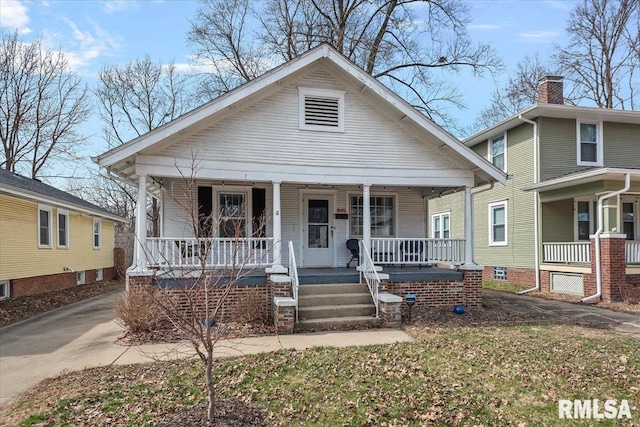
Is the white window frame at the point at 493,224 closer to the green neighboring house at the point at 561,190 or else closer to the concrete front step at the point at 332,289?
the green neighboring house at the point at 561,190

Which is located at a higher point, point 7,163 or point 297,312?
point 7,163

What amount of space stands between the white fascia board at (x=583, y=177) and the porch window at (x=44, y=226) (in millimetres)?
17099

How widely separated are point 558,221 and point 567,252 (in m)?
1.69

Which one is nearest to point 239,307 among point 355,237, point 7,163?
point 355,237

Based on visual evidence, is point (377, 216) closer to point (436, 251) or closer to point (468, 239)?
point (436, 251)

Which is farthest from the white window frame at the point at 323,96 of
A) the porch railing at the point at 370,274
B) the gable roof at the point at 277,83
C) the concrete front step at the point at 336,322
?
the concrete front step at the point at 336,322

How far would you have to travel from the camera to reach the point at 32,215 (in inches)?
559

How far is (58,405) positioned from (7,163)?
25.3 metres

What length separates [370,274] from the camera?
9.30 metres

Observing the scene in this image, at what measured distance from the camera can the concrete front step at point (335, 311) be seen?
27.6 ft

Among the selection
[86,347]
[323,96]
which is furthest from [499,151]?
[86,347]

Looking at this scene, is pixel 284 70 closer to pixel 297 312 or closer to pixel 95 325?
pixel 297 312

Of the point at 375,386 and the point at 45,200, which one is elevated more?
the point at 45,200

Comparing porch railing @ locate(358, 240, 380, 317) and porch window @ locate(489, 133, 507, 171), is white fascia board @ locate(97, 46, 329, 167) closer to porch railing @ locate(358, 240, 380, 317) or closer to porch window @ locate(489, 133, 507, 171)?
porch railing @ locate(358, 240, 380, 317)
